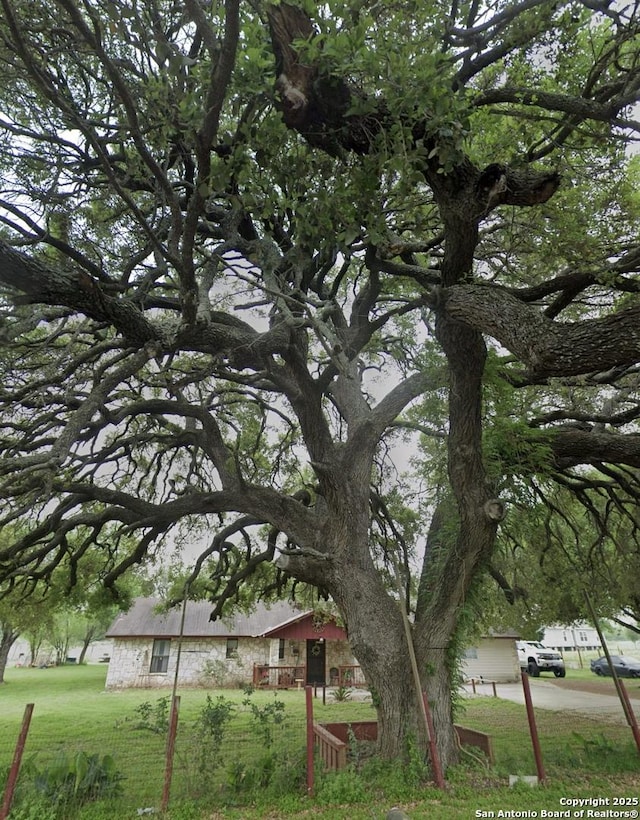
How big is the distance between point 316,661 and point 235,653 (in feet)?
12.9

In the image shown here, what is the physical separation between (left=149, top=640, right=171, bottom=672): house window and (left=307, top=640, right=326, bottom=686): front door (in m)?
6.91

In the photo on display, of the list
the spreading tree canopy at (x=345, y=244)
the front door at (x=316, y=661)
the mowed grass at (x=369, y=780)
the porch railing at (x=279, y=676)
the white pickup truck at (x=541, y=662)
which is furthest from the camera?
the white pickup truck at (x=541, y=662)

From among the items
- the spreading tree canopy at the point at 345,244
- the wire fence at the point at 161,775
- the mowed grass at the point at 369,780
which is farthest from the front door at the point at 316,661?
the spreading tree canopy at the point at 345,244

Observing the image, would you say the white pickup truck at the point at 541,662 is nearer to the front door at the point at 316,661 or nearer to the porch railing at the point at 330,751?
the front door at the point at 316,661

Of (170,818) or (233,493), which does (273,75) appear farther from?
(170,818)

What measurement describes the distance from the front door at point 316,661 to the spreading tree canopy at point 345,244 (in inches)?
659

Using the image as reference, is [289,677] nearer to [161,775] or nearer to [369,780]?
[161,775]

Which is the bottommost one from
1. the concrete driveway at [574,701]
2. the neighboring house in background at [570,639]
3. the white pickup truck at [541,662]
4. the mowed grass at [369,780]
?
the mowed grass at [369,780]

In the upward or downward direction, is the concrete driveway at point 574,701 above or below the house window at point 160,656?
below

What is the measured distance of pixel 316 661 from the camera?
23.9 metres

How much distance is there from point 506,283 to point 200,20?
18.8 ft

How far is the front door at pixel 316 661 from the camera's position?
23547 millimetres

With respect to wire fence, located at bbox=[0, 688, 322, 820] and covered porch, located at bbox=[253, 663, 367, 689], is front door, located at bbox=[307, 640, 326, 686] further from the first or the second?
wire fence, located at bbox=[0, 688, 322, 820]

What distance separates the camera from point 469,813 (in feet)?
16.0
